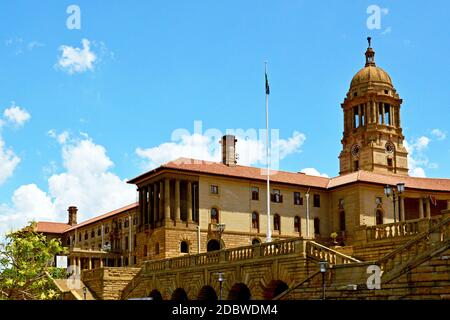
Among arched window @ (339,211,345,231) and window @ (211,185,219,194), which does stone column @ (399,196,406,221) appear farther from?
window @ (211,185,219,194)

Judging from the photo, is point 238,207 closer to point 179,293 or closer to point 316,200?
point 316,200

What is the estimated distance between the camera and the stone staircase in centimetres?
2819

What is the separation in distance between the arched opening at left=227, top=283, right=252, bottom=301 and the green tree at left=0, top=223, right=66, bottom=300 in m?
18.3

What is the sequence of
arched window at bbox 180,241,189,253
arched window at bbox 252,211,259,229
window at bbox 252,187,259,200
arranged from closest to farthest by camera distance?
arched window at bbox 180,241,189,253 < arched window at bbox 252,211,259,229 < window at bbox 252,187,259,200

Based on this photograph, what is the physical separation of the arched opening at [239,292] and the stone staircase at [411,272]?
14673mm

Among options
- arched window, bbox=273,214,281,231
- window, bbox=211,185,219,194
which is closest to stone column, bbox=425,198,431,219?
arched window, bbox=273,214,281,231

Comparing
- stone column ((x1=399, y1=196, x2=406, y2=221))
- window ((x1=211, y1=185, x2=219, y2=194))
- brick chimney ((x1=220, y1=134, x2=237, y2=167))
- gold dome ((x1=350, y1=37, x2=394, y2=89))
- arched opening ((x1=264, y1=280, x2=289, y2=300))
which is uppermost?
gold dome ((x1=350, y1=37, x2=394, y2=89))

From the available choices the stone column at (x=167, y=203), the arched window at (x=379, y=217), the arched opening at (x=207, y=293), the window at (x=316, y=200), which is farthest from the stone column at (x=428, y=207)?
the arched opening at (x=207, y=293)

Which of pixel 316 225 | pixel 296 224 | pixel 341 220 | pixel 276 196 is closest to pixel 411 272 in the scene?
pixel 276 196

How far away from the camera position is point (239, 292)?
48531mm

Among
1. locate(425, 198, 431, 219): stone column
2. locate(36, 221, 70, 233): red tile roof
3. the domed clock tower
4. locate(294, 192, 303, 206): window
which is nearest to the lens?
locate(425, 198, 431, 219): stone column

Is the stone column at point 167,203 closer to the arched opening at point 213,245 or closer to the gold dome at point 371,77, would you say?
the arched opening at point 213,245

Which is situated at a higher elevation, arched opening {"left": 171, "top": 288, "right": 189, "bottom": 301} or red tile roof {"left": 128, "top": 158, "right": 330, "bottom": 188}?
red tile roof {"left": 128, "top": 158, "right": 330, "bottom": 188}
